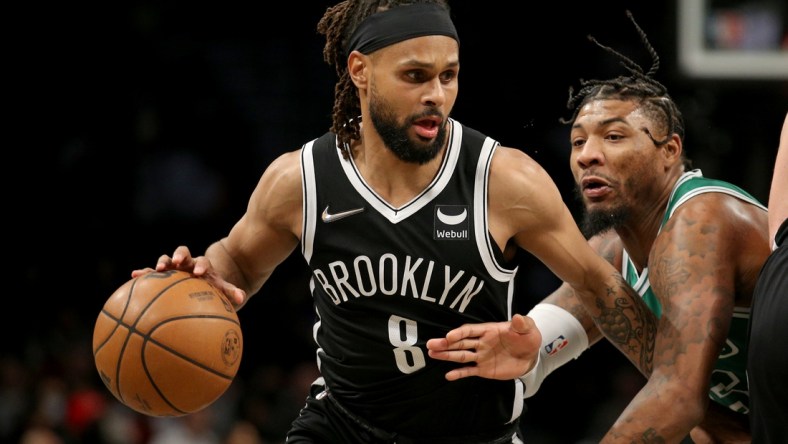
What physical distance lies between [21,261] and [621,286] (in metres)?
6.36

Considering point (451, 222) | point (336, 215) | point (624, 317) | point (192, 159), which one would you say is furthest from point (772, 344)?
point (192, 159)

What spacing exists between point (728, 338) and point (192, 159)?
6.20 metres

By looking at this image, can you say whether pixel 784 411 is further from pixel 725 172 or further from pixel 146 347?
pixel 725 172

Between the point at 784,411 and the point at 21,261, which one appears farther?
the point at 21,261

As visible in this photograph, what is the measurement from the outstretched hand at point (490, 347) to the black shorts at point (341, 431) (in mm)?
365

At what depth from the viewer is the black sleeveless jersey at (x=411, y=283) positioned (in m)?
3.63

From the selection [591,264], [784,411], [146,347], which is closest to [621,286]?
[591,264]

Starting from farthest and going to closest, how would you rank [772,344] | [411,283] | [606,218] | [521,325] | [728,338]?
1. [606,218]
2. [728,338]
3. [411,283]
4. [521,325]
5. [772,344]

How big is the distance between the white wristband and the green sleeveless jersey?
1.06 ft

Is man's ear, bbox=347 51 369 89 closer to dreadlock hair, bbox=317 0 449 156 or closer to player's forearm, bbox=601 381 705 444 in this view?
dreadlock hair, bbox=317 0 449 156

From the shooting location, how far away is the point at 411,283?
3.63 m

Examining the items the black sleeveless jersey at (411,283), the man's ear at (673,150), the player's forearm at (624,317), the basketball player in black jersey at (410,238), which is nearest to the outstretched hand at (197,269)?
the basketball player in black jersey at (410,238)

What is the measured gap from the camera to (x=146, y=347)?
11.6 feet

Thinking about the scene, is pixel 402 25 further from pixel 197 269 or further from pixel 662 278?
pixel 662 278
